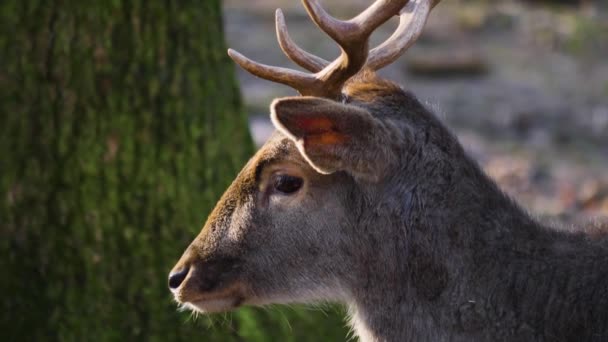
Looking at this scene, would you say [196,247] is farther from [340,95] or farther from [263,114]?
[263,114]

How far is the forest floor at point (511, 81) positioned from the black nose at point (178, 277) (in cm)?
574

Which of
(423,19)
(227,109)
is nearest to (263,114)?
(227,109)

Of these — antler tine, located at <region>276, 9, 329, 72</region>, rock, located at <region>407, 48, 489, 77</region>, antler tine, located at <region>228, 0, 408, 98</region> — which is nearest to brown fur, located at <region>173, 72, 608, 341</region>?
antler tine, located at <region>228, 0, 408, 98</region>

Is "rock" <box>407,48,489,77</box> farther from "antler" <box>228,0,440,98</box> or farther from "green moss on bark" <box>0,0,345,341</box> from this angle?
"antler" <box>228,0,440,98</box>

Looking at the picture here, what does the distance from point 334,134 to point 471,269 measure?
0.79 metres

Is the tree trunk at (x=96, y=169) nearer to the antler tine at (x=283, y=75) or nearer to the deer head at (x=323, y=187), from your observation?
the deer head at (x=323, y=187)

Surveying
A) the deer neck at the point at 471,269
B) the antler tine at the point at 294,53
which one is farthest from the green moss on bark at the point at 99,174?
the deer neck at the point at 471,269

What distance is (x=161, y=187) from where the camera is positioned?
6250 mm

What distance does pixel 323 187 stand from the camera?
488 centimetres

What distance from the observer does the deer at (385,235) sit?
470 cm

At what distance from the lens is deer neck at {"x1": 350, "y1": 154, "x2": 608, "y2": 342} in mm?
4727

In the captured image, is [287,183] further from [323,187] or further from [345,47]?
[345,47]

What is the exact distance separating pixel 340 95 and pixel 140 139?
5.34 ft

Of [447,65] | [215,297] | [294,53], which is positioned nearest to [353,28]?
[294,53]
